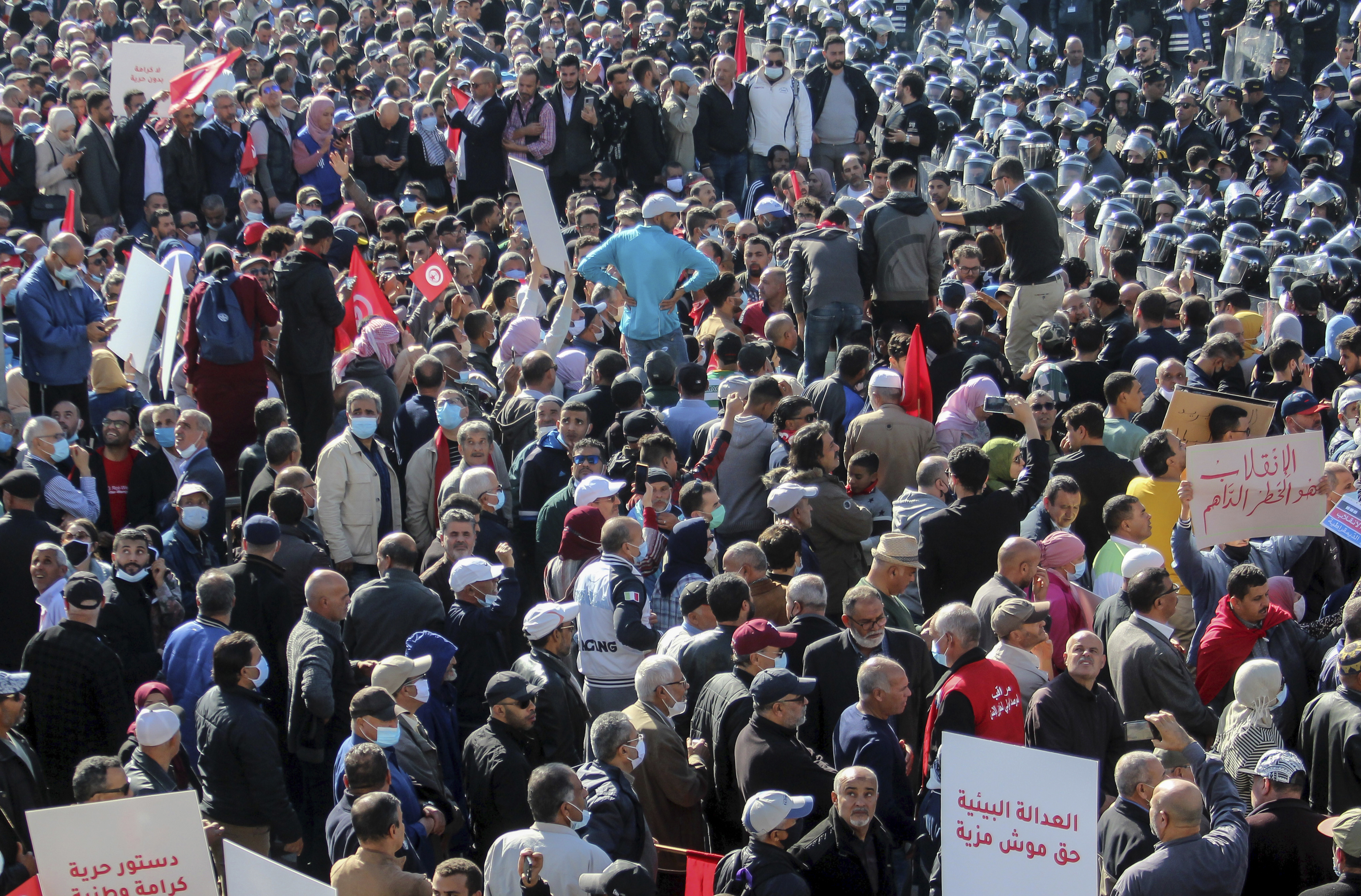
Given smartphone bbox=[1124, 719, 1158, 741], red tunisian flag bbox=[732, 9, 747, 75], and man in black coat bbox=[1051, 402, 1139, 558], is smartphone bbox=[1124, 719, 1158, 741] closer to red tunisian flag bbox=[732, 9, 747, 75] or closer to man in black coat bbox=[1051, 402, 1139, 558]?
man in black coat bbox=[1051, 402, 1139, 558]

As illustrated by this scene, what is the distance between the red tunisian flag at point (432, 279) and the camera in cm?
1158

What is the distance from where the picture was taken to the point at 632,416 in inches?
350

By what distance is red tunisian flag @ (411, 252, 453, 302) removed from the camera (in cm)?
1158

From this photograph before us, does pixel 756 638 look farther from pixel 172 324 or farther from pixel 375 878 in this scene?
pixel 172 324

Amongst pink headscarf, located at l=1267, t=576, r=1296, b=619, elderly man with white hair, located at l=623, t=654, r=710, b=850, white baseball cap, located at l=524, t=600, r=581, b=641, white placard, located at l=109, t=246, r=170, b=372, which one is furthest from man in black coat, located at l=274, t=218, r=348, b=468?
pink headscarf, located at l=1267, t=576, r=1296, b=619

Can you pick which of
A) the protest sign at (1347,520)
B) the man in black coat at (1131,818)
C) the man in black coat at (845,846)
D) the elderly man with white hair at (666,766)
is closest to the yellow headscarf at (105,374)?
the elderly man with white hair at (666,766)

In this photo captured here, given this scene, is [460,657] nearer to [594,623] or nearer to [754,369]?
[594,623]

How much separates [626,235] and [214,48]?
38.2ft

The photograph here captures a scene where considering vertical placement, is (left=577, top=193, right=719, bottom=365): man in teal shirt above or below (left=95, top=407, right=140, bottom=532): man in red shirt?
above

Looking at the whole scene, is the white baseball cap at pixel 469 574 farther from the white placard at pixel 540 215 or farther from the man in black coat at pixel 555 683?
the white placard at pixel 540 215

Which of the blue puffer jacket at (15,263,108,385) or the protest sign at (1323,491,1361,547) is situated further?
the blue puffer jacket at (15,263,108,385)

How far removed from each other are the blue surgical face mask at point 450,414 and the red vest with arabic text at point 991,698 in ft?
13.0

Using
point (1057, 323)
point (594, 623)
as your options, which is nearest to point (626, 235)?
point (1057, 323)

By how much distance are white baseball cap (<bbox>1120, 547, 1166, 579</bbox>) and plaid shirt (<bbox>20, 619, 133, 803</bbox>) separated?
15.7 feet
